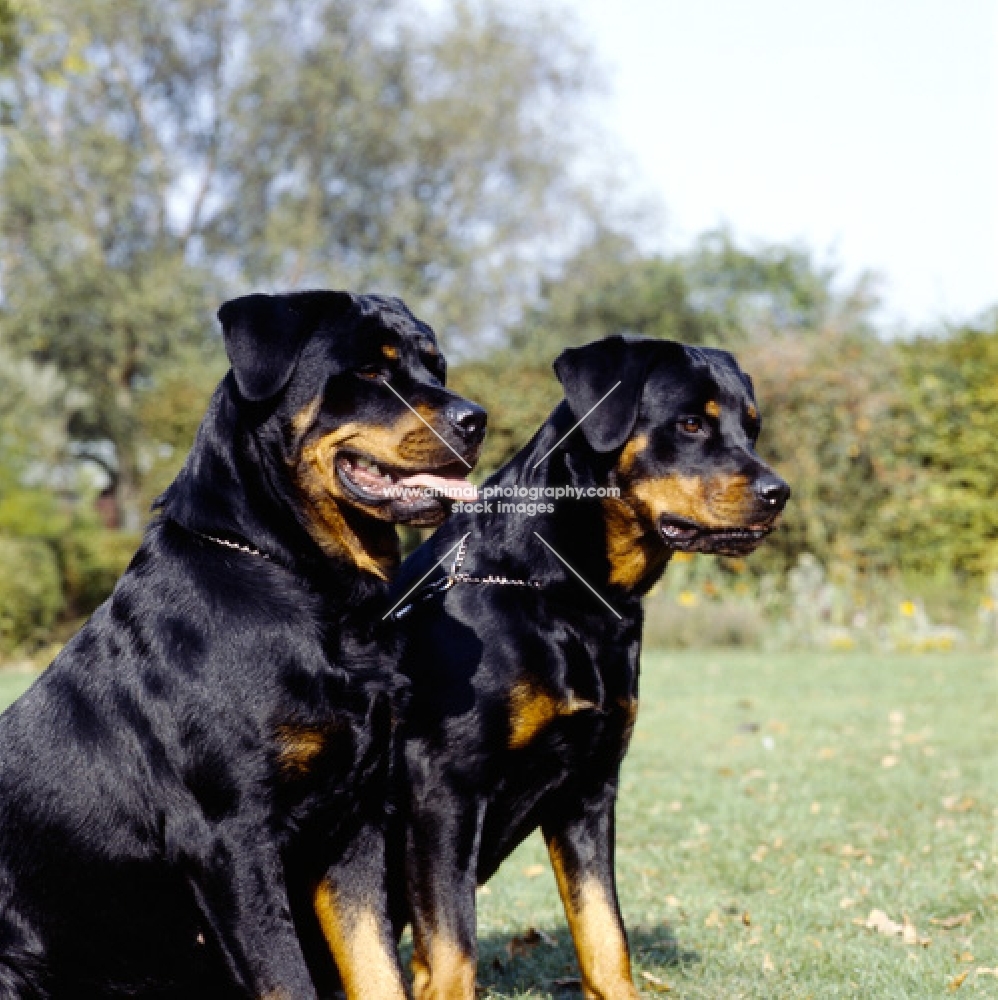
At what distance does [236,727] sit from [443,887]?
0.80 meters

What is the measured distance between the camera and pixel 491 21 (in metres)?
28.7

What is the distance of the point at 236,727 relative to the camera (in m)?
2.67

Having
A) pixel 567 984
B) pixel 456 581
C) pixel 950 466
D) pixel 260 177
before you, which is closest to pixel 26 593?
pixel 567 984

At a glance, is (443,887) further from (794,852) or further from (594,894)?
(794,852)

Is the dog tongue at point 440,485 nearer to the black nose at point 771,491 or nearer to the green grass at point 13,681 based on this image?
the black nose at point 771,491

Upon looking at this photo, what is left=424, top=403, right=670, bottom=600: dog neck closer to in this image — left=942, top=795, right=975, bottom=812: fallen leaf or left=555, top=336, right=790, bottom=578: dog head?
left=555, top=336, right=790, bottom=578: dog head

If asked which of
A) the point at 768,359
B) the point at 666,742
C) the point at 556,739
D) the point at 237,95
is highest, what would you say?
the point at 237,95

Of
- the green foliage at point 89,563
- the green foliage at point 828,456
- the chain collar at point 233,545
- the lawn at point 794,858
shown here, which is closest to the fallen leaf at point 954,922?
the lawn at point 794,858

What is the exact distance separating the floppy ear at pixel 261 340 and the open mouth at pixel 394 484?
10.1 inches

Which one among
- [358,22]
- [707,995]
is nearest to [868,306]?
[358,22]

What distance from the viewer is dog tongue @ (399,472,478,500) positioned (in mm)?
3033

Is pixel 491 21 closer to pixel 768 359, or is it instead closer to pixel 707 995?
pixel 768 359

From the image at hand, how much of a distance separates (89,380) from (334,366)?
989 inches

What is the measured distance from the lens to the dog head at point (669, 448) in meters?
3.52
